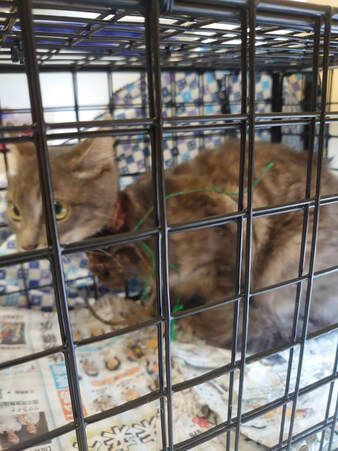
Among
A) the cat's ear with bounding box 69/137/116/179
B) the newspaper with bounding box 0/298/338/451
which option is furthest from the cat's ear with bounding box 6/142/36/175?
the newspaper with bounding box 0/298/338/451

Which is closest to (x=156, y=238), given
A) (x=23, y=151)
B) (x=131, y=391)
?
(x=131, y=391)

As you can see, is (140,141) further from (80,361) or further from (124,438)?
(124,438)

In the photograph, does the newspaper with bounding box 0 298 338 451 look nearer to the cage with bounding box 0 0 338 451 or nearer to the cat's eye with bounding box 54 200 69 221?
the cage with bounding box 0 0 338 451

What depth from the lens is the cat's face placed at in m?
0.88

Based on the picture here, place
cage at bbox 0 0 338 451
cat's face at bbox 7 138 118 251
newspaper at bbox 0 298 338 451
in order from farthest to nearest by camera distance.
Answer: cat's face at bbox 7 138 118 251, newspaper at bbox 0 298 338 451, cage at bbox 0 0 338 451

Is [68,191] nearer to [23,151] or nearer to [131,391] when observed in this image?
[23,151]

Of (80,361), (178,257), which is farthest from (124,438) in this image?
(178,257)

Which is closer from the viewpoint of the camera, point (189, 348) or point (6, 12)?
point (6, 12)

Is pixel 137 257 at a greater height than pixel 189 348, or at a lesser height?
greater

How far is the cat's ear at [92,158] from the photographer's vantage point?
88 cm

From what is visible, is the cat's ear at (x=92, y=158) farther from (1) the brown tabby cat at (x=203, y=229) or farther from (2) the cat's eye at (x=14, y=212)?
(2) the cat's eye at (x=14, y=212)

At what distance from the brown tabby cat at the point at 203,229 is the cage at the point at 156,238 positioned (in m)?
0.06

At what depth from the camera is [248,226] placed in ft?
1.27

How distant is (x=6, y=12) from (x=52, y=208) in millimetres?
379
